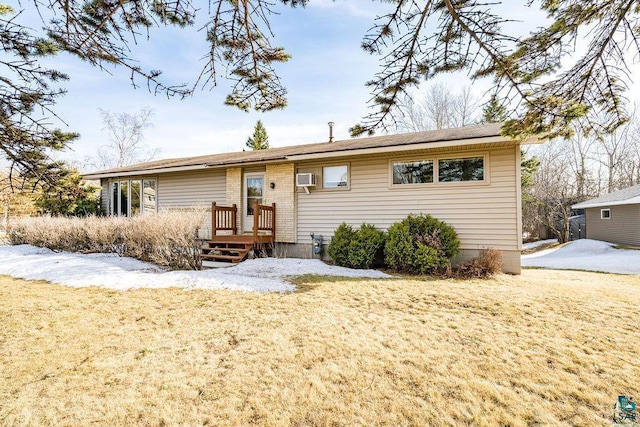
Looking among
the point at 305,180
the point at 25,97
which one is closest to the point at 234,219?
the point at 305,180

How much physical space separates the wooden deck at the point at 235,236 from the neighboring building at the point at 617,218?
1743 centimetres

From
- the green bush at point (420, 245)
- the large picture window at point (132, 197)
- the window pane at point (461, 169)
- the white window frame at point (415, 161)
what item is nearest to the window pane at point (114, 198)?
the large picture window at point (132, 197)

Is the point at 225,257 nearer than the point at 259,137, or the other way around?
the point at 225,257

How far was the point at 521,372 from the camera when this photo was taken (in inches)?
110

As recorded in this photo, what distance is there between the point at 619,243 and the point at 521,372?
66.8ft

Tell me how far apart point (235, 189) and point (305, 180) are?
2934 mm

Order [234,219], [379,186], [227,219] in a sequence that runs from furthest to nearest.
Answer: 1. [234,219]
2. [227,219]
3. [379,186]

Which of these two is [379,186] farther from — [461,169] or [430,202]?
[461,169]

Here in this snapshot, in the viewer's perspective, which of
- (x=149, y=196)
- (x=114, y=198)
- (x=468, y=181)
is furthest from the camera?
(x=114, y=198)

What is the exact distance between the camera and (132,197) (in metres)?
13.5

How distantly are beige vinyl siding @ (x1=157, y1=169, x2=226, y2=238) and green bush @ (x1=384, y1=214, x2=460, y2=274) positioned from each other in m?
6.66

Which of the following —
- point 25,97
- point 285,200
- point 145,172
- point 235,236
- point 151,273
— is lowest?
point 151,273

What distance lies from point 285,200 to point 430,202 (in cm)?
459

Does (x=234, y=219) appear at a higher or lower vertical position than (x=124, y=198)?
lower
